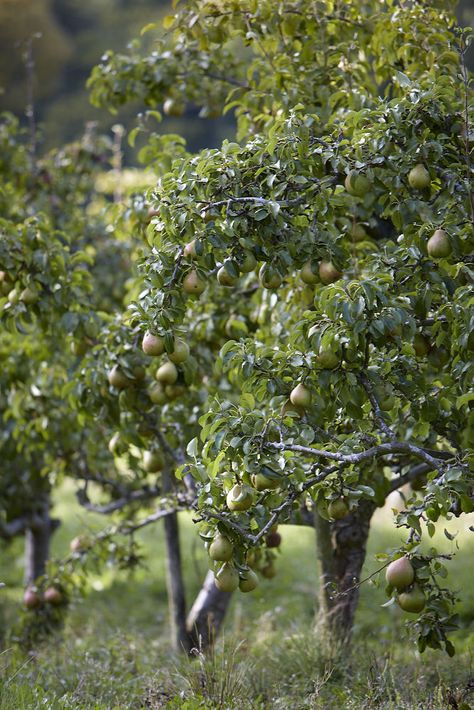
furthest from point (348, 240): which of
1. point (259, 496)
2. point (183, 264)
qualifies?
point (259, 496)

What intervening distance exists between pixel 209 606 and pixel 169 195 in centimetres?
249

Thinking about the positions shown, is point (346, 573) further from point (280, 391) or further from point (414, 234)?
point (414, 234)

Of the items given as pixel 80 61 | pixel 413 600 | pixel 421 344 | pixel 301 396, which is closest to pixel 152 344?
pixel 301 396

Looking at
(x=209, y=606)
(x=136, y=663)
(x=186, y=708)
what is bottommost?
(x=186, y=708)

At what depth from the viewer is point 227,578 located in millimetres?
2498

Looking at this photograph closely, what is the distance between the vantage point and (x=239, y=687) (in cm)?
302

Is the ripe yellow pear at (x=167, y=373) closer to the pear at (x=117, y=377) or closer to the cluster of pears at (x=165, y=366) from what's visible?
the cluster of pears at (x=165, y=366)

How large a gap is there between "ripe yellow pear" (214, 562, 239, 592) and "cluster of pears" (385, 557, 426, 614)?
0.44 m

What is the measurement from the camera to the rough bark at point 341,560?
142 inches

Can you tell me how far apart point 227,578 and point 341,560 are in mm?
1294

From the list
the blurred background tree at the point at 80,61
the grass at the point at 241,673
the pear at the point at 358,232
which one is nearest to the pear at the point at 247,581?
the grass at the point at 241,673

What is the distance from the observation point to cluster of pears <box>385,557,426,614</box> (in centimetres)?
247

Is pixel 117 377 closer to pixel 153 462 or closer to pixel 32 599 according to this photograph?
pixel 153 462

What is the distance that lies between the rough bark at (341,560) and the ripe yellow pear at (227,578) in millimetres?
1130
